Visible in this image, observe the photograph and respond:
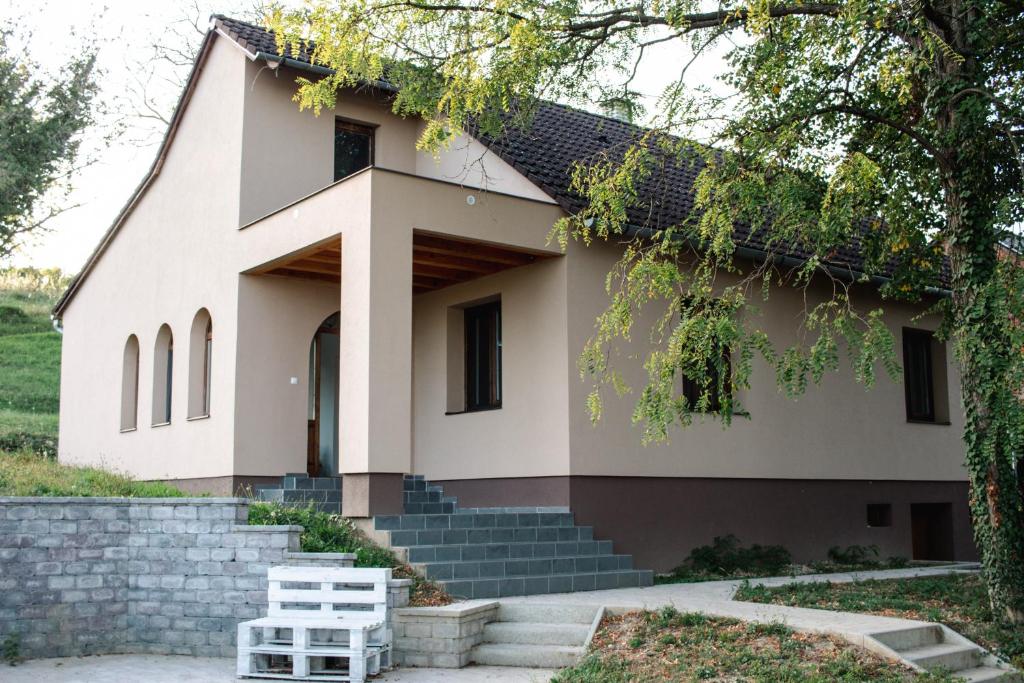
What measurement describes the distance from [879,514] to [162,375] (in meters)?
11.2

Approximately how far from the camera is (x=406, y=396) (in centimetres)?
1102

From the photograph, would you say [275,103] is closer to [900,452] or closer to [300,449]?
[300,449]

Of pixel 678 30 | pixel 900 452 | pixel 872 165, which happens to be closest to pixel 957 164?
pixel 872 165

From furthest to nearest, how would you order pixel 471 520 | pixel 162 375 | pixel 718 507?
pixel 162 375, pixel 718 507, pixel 471 520

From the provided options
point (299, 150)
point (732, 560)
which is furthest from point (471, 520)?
point (299, 150)

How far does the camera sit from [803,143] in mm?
10758

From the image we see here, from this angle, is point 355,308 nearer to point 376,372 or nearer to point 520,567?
point 376,372

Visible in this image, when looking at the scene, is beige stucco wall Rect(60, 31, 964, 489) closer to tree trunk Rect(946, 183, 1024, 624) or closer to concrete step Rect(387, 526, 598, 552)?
concrete step Rect(387, 526, 598, 552)

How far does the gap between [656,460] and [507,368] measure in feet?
7.29

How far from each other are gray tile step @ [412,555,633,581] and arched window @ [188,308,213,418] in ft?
18.5

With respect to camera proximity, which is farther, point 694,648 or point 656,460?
point 656,460

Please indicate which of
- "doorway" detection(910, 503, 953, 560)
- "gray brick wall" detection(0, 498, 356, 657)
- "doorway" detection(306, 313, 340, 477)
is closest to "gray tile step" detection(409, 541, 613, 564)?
"gray brick wall" detection(0, 498, 356, 657)

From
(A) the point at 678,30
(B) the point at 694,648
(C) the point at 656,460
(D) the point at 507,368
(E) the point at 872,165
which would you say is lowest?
(B) the point at 694,648

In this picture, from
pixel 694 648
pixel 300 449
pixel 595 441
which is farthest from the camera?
pixel 300 449
